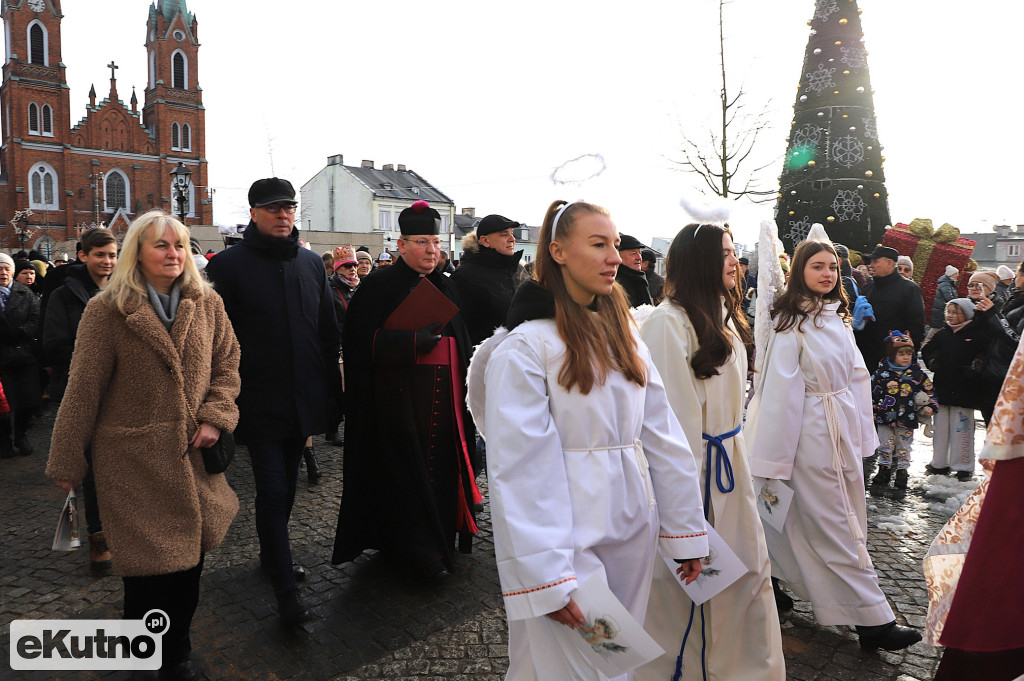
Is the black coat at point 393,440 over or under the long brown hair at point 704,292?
under

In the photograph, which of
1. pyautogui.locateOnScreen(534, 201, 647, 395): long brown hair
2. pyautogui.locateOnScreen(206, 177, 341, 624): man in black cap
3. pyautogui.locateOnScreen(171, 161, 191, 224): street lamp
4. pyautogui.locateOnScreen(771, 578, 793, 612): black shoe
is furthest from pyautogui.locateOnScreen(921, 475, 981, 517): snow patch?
pyautogui.locateOnScreen(171, 161, 191, 224): street lamp

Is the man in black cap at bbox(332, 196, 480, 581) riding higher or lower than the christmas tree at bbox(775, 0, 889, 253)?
lower

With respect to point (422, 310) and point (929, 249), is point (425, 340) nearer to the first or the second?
point (422, 310)

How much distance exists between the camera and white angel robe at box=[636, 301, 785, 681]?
296cm

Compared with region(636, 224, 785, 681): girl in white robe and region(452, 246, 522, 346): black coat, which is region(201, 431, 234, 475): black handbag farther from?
region(452, 246, 522, 346): black coat

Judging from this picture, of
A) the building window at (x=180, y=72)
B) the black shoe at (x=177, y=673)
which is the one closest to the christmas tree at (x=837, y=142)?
the black shoe at (x=177, y=673)

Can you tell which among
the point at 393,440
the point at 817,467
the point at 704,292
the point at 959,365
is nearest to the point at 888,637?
the point at 817,467

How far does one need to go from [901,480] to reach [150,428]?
630 cm

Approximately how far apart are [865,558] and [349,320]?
10.9 feet

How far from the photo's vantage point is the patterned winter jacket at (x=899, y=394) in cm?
648

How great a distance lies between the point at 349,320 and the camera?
178 inches

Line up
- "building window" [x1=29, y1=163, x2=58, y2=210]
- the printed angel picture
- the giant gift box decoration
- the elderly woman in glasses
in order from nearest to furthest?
1. the printed angel picture
2. the elderly woman in glasses
3. the giant gift box decoration
4. "building window" [x1=29, y1=163, x2=58, y2=210]

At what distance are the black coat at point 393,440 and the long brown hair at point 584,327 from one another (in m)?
2.08

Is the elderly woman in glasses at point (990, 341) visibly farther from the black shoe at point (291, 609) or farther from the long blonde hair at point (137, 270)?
the long blonde hair at point (137, 270)
